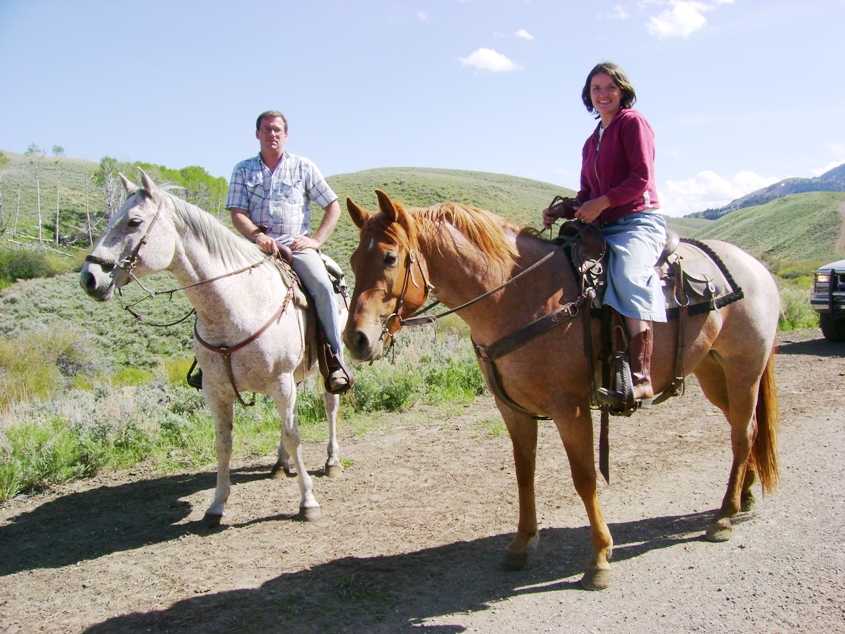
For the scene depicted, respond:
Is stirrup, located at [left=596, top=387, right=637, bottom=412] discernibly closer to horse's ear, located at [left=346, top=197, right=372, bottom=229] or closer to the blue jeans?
horse's ear, located at [left=346, top=197, right=372, bottom=229]

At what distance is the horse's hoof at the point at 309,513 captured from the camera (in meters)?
5.06

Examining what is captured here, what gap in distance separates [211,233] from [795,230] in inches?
3101

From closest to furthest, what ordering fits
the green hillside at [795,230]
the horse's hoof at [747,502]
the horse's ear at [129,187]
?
the horse's ear at [129,187]
the horse's hoof at [747,502]
the green hillside at [795,230]

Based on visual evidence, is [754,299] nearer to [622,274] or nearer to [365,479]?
[622,274]

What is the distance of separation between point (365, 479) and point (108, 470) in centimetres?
281

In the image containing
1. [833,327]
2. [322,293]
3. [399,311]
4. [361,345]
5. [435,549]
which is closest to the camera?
[361,345]

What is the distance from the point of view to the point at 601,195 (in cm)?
402

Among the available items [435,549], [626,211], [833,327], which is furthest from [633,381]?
[833,327]

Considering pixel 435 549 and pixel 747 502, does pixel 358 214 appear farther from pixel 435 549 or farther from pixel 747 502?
pixel 747 502

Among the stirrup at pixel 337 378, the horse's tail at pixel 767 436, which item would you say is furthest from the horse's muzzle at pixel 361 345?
the horse's tail at pixel 767 436

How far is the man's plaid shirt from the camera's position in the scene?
5.62 meters

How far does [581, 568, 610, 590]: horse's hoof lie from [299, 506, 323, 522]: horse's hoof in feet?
7.56

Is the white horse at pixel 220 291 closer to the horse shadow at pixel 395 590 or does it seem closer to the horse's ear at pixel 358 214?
the horse shadow at pixel 395 590

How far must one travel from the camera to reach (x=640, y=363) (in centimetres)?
378
